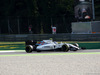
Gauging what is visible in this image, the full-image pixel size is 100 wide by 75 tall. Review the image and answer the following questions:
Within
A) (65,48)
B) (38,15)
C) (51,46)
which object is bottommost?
(65,48)

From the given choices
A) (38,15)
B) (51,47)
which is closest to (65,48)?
(51,47)

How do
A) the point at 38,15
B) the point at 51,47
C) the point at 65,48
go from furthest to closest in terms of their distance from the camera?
1. the point at 38,15
2. the point at 51,47
3. the point at 65,48

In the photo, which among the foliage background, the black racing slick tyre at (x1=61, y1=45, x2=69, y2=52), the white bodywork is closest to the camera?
the black racing slick tyre at (x1=61, y1=45, x2=69, y2=52)

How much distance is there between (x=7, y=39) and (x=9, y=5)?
765 inches

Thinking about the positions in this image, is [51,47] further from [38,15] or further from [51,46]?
[38,15]

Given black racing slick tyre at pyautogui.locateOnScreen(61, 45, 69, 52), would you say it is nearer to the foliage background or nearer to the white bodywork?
the white bodywork

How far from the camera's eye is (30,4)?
3831 cm

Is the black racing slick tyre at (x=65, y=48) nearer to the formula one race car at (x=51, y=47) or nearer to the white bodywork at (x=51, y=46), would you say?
the formula one race car at (x=51, y=47)

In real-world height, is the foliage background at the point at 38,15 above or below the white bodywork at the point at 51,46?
above

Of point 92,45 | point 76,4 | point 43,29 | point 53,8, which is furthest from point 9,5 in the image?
point 92,45

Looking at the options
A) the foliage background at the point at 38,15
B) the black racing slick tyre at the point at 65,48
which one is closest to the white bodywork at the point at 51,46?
the black racing slick tyre at the point at 65,48

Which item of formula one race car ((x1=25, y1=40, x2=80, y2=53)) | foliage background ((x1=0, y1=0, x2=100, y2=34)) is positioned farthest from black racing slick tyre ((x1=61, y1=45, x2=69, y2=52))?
foliage background ((x1=0, y1=0, x2=100, y2=34))

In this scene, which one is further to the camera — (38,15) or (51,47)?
(38,15)

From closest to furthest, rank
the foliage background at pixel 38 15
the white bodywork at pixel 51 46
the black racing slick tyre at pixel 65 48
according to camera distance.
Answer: the black racing slick tyre at pixel 65 48 → the white bodywork at pixel 51 46 → the foliage background at pixel 38 15
